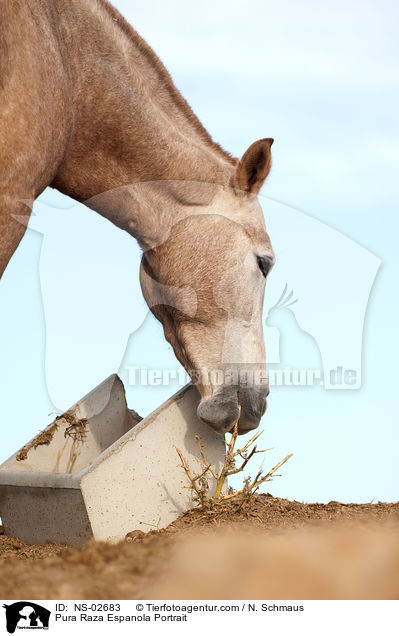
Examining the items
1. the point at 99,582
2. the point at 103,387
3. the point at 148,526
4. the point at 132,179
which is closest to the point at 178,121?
the point at 132,179

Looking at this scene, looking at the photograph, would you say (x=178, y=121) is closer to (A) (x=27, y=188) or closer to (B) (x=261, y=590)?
(A) (x=27, y=188)

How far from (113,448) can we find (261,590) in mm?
2186

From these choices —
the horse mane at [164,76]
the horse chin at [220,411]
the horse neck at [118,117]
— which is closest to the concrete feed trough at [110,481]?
the horse chin at [220,411]

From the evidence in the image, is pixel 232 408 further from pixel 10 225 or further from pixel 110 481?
pixel 10 225

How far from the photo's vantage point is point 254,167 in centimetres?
423

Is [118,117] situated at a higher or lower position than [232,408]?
higher

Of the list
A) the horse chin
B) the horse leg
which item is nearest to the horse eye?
the horse chin

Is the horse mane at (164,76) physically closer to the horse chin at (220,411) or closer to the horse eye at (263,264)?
the horse eye at (263,264)

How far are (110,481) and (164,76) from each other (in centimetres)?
244

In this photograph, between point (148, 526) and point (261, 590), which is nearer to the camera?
point (261, 590)

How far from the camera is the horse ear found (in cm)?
411

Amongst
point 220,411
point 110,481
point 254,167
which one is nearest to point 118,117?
point 254,167
